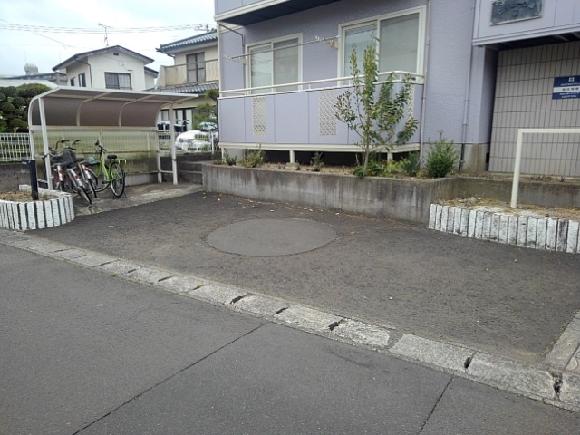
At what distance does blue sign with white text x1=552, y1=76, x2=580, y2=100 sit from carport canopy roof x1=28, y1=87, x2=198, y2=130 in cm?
773

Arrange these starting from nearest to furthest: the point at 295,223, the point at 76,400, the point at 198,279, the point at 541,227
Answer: the point at 76,400, the point at 198,279, the point at 541,227, the point at 295,223

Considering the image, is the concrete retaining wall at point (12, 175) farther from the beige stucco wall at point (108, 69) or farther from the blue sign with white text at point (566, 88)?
the beige stucco wall at point (108, 69)

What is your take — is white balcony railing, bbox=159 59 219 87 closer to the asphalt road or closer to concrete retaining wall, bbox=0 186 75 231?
concrete retaining wall, bbox=0 186 75 231

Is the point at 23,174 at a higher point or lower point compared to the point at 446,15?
lower

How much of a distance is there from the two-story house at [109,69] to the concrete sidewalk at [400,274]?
29994 millimetres

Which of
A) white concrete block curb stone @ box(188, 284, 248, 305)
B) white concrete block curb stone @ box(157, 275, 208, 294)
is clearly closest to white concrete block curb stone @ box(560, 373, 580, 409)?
white concrete block curb stone @ box(188, 284, 248, 305)

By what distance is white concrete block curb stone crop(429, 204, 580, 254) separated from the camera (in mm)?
5641

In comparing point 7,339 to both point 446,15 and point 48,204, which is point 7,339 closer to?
point 48,204

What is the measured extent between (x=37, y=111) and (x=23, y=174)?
239 centimetres

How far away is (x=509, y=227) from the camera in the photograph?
605 cm

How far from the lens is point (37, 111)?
9.91m

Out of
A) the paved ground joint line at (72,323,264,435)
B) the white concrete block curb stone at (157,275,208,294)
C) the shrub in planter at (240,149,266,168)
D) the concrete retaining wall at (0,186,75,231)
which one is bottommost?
the paved ground joint line at (72,323,264,435)

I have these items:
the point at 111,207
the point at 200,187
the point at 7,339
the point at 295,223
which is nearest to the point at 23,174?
the point at 111,207

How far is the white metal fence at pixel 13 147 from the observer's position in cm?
1124
